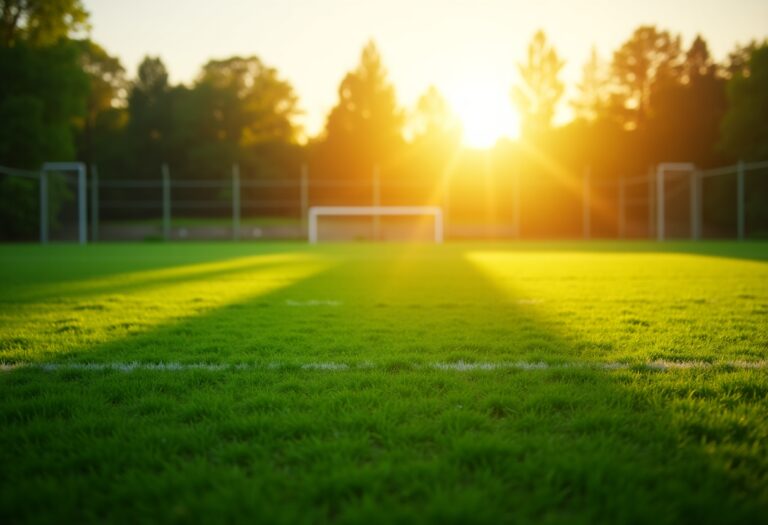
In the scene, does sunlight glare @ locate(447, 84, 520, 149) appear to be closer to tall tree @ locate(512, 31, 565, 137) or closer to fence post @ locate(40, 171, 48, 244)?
tall tree @ locate(512, 31, 565, 137)

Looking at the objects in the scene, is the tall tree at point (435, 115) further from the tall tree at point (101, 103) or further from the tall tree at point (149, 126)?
the tall tree at point (101, 103)

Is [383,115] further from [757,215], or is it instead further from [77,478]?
[77,478]

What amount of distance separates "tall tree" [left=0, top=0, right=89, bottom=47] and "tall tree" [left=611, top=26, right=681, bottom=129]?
121ft

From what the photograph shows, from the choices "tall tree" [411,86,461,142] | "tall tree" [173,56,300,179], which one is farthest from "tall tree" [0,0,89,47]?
"tall tree" [411,86,461,142]

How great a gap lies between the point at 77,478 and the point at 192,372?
3.64ft

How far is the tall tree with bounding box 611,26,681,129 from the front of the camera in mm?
40625

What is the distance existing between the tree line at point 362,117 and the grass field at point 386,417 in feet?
88.9

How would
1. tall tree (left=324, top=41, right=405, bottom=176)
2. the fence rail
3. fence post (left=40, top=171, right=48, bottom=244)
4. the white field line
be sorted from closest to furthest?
the white field line, fence post (left=40, top=171, right=48, bottom=244), the fence rail, tall tree (left=324, top=41, right=405, bottom=176)

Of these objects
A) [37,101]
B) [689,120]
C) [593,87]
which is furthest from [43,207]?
[593,87]

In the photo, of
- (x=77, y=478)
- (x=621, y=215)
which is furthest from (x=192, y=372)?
(x=621, y=215)

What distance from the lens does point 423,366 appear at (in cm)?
288

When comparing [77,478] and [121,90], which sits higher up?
[121,90]

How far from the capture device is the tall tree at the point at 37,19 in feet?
90.5

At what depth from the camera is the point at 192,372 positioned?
9.07ft
